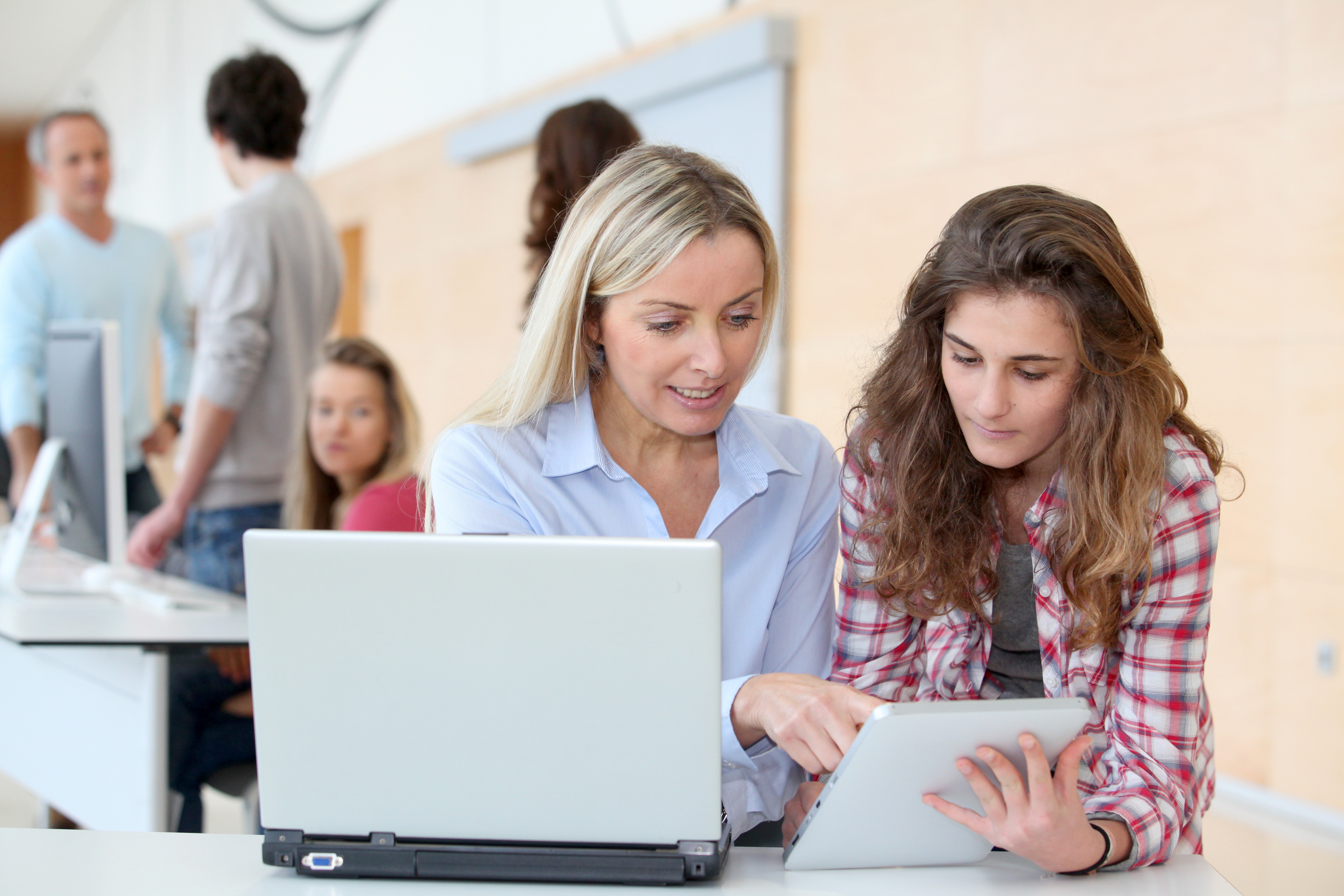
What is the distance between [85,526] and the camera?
237 cm

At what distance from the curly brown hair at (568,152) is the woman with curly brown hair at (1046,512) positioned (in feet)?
3.29

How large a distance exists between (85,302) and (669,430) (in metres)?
2.55

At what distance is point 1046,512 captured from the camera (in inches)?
50.1

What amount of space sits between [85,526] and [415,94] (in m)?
4.02

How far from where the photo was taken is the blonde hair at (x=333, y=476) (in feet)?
8.09

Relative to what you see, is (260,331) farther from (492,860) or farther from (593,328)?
(492,860)

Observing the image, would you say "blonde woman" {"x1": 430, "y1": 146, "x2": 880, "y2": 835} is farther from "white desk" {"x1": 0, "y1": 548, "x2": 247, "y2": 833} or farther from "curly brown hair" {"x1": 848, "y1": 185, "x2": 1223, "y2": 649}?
"white desk" {"x1": 0, "y1": 548, "x2": 247, "y2": 833}

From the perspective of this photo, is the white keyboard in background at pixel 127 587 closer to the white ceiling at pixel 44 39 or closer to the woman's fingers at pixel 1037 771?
the woman's fingers at pixel 1037 771

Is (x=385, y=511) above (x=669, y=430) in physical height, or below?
below

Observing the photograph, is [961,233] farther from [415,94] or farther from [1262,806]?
[415,94]

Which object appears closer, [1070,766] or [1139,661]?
[1070,766]

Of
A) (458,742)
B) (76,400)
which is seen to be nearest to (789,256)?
(76,400)

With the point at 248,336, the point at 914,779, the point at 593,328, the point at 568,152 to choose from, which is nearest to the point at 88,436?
the point at 248,336

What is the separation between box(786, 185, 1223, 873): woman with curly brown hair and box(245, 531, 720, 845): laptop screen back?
1.30 ft
